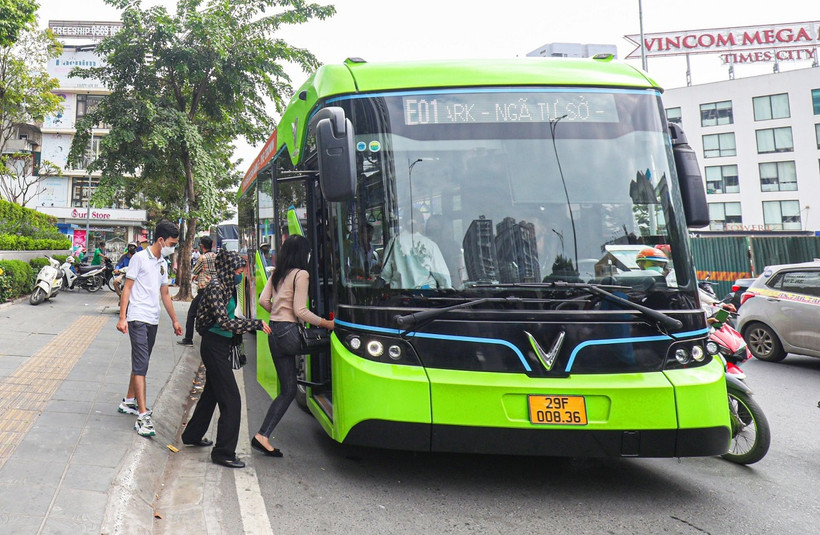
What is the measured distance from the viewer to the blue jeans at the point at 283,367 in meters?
4.79

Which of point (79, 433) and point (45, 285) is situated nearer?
point (79, 433)

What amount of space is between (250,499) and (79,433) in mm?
1716

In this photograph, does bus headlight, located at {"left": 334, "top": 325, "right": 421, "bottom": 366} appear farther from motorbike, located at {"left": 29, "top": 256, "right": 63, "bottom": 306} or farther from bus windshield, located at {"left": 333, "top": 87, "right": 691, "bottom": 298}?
motorbike, located at {"left": 29, "top": 256, "right": 63, "bottom": 306}

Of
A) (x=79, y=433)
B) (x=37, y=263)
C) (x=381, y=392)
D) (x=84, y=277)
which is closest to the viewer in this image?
(x=381, y=392)

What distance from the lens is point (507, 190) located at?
4199mm

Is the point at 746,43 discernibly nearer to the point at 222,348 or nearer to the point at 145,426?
the point at 222,348

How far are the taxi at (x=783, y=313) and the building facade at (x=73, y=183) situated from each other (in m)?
45.6

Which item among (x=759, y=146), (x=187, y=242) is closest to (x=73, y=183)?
(x=187, y=242)

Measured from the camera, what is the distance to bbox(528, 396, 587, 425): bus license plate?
12.4 feet

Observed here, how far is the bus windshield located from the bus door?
743mm

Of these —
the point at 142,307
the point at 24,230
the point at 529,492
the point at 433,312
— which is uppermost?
the point at 24,230

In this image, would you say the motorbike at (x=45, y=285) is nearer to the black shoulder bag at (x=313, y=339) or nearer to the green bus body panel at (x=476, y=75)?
the black shoulder bag at (x=313, y=339)

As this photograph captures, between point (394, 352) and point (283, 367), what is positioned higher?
point (394, 352)

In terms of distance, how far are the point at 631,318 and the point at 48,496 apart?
143 inches
